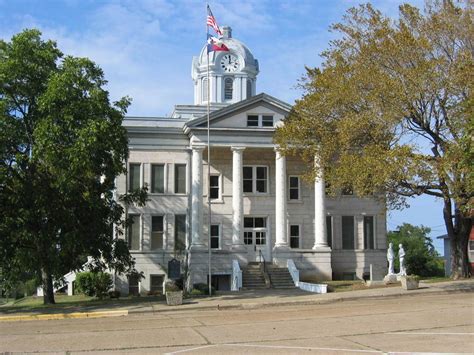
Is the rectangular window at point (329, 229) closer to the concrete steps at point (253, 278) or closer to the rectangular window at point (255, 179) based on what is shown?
the rectangular window at point (255, 179)

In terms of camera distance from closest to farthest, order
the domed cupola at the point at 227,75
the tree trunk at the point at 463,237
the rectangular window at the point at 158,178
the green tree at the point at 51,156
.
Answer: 1. the green tree at the point at 51,156
2. the tree trunk at the point at 463,237
3. the rectangular window at the point at 158,178
4. the domed cupola at the point at 227,75

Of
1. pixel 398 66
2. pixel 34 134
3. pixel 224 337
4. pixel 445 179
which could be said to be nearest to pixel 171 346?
pixel 224 337

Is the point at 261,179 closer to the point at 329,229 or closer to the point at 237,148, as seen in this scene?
the point at 237,148

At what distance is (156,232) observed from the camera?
132 feet

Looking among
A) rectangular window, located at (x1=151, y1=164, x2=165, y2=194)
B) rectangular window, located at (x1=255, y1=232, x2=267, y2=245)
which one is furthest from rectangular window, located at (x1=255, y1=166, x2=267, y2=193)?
rectangular window, located at (x1=151, y1=164, x2=165, y2=194)

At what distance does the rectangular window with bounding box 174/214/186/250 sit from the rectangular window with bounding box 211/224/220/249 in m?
1.78

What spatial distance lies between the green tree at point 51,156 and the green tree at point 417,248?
35903 mm

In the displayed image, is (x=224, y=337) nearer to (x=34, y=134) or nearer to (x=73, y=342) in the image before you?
(x=73, y=342)

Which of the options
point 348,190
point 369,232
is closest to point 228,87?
point 369,232

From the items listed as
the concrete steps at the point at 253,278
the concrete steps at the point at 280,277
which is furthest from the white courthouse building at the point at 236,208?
the concrete steps at the point at 280,277

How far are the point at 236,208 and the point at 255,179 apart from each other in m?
3.34

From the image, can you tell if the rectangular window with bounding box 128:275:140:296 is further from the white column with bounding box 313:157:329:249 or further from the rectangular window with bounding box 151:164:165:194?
the white column with bounding box 313:157:329:249

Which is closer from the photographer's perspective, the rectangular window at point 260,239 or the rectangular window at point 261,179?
the rectangular window at point 260,239

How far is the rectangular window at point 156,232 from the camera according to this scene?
40156 millimetres
